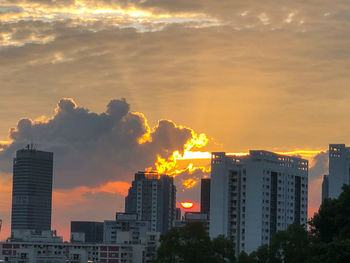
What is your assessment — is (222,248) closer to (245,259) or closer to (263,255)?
(245,259)

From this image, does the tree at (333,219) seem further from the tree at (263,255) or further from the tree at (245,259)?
the tree at (245,259)

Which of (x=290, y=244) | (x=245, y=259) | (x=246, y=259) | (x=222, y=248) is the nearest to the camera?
(x=290, y=244)

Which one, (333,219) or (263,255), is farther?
(263,255)

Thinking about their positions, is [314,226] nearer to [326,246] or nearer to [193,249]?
[326,246]

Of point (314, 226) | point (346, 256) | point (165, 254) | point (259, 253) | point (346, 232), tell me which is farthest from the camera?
point (165, 254)

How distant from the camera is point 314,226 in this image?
94625mm

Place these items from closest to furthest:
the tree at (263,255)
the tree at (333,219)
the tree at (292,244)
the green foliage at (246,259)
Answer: the tree at (333,219), the tree at (292,244), the tree at (263,255), the green foliage at (246,259)

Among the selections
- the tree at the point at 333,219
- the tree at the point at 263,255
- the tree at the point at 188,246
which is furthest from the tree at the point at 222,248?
the tree at the point at 333,219

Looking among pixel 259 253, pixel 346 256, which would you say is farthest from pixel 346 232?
pixel 259 253

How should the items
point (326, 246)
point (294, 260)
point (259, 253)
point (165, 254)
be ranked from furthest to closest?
point (165, 254)
point (259, 253)
point (294, 260)
point (326, 246)

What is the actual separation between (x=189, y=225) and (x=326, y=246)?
4756 cm

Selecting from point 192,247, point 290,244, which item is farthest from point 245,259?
point 290,244

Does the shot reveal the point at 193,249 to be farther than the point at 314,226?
Yes

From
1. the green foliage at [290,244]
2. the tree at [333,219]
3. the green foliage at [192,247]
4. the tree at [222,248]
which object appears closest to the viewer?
the green foliage at [290,244]
